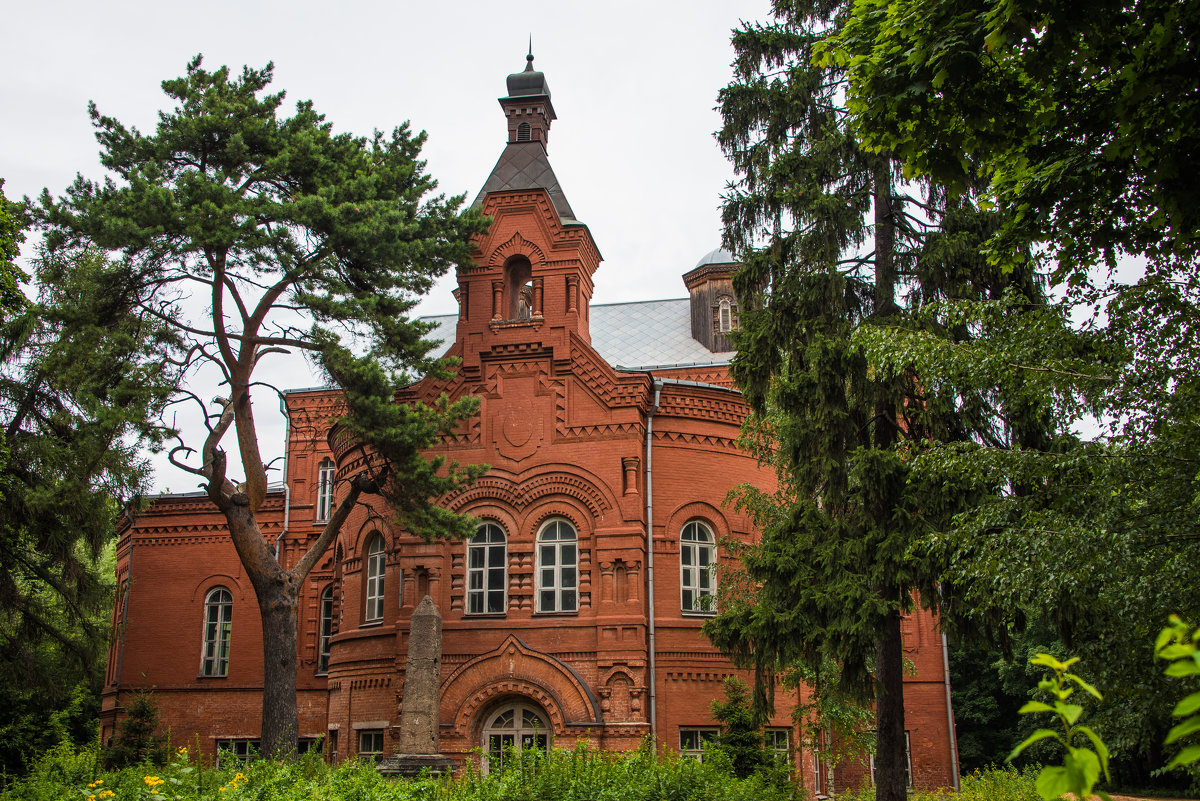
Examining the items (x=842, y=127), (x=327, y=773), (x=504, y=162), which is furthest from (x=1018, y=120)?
(x=504, y=162)

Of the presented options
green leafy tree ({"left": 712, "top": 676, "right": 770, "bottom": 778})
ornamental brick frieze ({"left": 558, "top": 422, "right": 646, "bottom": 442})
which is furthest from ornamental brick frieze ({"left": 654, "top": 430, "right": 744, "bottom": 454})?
green leafy tree ({"left": 712, "top": 676, "right": 770, "bottom": 778})

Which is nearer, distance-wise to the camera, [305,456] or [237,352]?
[237,352]

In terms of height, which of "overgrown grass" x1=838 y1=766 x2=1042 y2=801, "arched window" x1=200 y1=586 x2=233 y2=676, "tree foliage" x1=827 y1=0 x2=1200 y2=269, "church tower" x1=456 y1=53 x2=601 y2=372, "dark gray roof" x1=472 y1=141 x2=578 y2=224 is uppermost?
"dark gray roof" x1=472 y1=141 x2=578 y2=224

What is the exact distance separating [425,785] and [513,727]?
24.8 ft

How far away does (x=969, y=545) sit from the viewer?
962 centimetres

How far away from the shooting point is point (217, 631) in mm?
26188

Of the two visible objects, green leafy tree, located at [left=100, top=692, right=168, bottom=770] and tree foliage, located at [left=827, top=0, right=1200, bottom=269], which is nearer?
tree foliage, located at [left=827, top=0, right=1200, bottom=269]

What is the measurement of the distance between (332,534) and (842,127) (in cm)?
1083

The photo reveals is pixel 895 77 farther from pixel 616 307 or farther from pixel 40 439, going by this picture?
pixel 616 307

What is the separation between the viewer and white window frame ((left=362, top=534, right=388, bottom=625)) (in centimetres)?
2025

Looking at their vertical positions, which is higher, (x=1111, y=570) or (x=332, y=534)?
(x=332, y=534)

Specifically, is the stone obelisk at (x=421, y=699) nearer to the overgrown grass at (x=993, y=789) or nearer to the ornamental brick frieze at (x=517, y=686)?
the ornamental brick frieze at (x=517, y=686)

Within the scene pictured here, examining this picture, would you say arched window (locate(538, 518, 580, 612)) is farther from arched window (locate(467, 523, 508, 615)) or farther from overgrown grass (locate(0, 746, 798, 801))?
overgrown grass (locate(0, 746, 798, 801))

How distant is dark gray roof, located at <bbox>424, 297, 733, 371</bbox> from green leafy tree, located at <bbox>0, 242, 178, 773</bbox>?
385 inches
